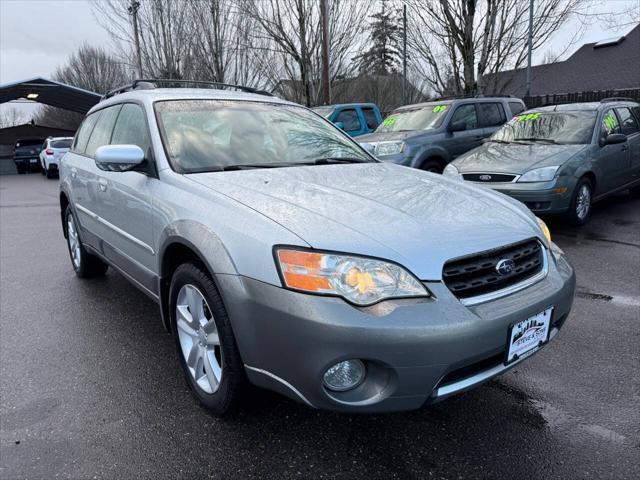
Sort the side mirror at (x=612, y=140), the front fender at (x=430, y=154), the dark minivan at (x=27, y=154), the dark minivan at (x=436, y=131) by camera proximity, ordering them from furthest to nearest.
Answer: the dark minivan at (x=27, y=154), the dark minivan at (x=436, y=131), the front fender at (x=430, y=154), the side mirror at (x=612, y=140)

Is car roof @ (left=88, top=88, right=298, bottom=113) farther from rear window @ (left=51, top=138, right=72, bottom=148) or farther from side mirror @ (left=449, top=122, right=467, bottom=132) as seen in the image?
rear window @ (left=51, top=138, right=72, bottom=148)

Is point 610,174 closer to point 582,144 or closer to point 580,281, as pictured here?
point 582,144

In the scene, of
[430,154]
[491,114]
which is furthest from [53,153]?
[491,114]

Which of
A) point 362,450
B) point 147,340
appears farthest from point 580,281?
point 147,340

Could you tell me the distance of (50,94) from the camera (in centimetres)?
2439

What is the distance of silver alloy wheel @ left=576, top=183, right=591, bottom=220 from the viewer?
19.8 ft

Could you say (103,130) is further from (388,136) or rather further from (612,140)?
(612,140)

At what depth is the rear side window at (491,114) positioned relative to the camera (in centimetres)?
899

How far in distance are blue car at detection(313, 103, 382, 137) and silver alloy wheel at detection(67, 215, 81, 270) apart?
255 inches

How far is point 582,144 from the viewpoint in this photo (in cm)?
623

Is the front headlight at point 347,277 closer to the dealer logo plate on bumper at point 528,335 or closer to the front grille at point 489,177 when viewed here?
the dealer logo plate on bumper at point 528,335

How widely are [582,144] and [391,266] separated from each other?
5492 mm

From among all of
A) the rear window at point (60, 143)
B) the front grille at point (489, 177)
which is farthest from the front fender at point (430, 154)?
the rear window at point (60, 143)

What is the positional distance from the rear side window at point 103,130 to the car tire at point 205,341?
177 centimetres
